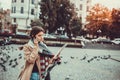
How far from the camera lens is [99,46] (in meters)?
8.05

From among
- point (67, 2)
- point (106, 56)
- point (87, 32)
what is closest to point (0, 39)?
point (67, 2)

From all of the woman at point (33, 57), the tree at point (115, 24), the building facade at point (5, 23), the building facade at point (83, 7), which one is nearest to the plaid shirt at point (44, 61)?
the woman at point (33, 57)

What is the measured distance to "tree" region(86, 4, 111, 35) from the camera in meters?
6.73

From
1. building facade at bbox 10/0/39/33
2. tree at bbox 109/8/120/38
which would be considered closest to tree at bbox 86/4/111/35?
tree at bbox 109/8/120/38

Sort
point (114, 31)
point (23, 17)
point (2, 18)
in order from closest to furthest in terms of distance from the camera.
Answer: point (114, 31) → point (23, 17) → point (2, 18)

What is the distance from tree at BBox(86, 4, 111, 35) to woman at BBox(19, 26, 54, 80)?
293cm

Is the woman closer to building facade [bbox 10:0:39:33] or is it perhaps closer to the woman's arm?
the woman's arm

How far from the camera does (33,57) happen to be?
3625mm

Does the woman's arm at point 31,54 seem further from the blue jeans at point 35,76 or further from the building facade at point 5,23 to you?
the building facade at point 5,23

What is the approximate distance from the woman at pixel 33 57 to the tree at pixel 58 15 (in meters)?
2.99

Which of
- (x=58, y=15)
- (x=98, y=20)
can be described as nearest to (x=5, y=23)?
(x=58, y=15)

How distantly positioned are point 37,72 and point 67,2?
427cm

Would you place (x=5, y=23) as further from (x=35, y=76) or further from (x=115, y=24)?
Result: (x=35, y=76)

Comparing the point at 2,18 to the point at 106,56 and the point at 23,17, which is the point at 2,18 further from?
the point at 106,56
